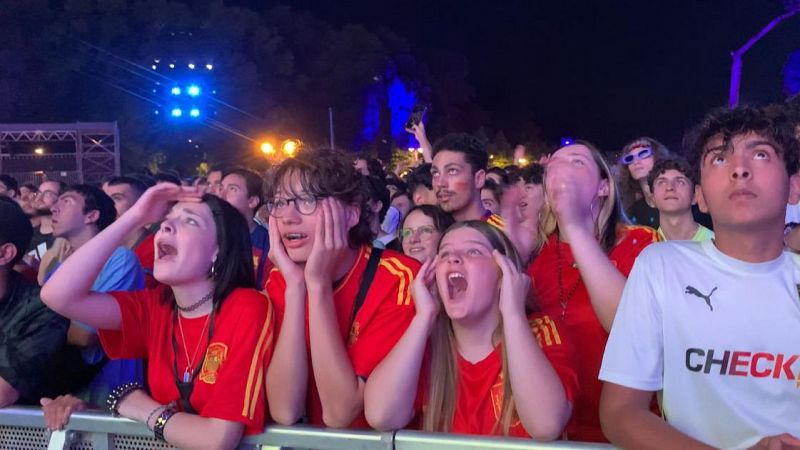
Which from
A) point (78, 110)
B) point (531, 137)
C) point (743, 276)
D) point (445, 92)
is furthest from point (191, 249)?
Answer: point (531, 137)

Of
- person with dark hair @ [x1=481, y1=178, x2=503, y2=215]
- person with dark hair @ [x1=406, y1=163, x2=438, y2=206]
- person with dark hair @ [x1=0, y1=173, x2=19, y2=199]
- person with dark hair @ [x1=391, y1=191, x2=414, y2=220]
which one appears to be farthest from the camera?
person with dark hair @ [x1=0, y1=173, x2=19, y2=199]

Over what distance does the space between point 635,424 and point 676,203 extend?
3440mm

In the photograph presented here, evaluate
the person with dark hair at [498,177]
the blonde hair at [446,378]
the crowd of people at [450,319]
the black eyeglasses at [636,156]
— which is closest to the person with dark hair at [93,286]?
the crowd of people at [450,319]

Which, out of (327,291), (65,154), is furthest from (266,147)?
(327,291)

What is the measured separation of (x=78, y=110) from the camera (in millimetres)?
34312

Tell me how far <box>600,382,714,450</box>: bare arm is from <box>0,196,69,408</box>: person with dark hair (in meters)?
2.38

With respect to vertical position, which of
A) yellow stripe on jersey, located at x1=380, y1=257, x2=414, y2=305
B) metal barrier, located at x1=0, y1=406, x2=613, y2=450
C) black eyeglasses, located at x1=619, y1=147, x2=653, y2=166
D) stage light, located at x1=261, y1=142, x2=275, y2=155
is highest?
stage light, located at x1=261, y1=142, x2=275, y2=155

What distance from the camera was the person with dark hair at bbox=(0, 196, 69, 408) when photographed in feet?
10.4

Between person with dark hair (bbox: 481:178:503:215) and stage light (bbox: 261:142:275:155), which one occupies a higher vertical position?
stage light (bbox: 261:142:275:155)

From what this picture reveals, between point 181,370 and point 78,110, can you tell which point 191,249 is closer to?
point 181,370

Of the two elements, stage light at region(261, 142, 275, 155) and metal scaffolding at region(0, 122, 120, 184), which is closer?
metal scaffolding at region(0, 122, 120, 184)

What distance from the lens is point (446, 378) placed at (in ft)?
9.36

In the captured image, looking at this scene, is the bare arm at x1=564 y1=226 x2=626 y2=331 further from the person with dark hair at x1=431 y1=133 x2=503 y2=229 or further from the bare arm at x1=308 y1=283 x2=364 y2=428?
the person with dark hair at x1=431 y1=133 x2=503 y2=229

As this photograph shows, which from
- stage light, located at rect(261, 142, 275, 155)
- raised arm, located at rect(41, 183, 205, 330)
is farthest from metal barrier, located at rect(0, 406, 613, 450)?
stage light, located at rect(261, 142, 275, 155)
